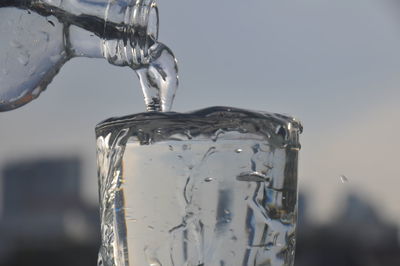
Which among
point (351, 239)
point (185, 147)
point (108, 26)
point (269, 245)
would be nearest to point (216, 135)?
point (185, 147)

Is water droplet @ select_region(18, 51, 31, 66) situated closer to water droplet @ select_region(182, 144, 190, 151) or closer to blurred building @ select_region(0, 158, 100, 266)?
water droplet @ select_region(182, 144, 190, 151)

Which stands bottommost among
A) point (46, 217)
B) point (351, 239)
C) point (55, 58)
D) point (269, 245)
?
point (46, 217)

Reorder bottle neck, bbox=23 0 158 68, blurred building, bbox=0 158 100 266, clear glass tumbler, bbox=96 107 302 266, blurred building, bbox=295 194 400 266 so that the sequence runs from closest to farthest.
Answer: clear glass tumbler, bbox=96 107 302 266 < bottle neck, bbox=23 0 158 68 < blurred building, bbox=295 194 400 266 < blurred building, bbox=0 158 100 266

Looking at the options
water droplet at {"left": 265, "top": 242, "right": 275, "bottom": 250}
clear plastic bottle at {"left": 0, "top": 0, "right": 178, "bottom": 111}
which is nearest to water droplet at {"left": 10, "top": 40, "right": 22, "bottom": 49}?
clear plastic bottle at {"left": 0, "top": 0, "right": 178, "bottom": 111}

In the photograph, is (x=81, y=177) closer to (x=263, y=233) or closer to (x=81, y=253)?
(x=81, y=253)

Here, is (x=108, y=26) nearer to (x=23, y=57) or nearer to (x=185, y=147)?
(x=23, y=57)

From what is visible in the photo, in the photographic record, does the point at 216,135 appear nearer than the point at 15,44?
Yes
